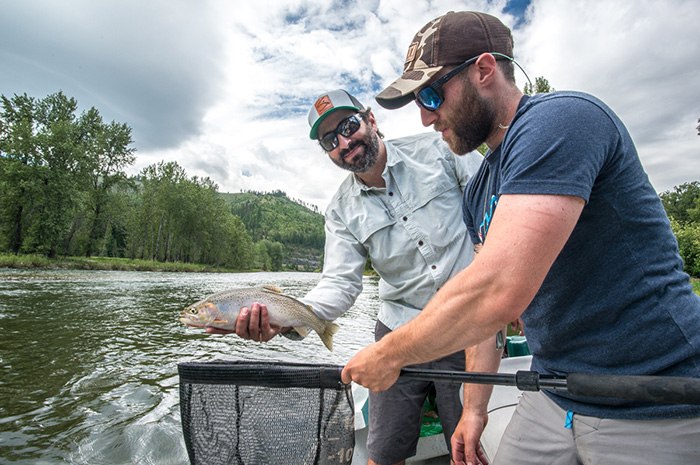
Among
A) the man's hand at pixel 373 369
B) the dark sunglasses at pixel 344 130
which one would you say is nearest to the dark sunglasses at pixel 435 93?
the man's hand at pixel 373 369

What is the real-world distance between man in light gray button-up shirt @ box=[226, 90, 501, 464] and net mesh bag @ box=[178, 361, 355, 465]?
1128 millimetres

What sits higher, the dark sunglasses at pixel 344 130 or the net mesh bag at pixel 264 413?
the dark sunglasses at pixel 344 130

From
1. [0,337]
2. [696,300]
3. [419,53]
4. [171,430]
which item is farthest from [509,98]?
[0,337]

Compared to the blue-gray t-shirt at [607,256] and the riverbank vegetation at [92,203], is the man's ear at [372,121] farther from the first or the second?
the riverbank vegetation at [92,203]

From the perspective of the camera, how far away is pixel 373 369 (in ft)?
5.21

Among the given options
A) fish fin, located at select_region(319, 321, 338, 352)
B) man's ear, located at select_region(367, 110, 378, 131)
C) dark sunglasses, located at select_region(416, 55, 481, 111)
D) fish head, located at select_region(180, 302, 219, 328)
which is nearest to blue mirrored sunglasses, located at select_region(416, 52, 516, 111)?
dark sunglasses, located at select_region(416, 55, 481, 111)

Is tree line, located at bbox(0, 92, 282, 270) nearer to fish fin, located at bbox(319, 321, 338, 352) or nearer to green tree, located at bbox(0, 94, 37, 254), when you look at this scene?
green tree, located at bbox(0, 94, 37, 254)

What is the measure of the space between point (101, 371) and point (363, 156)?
766 centimetres

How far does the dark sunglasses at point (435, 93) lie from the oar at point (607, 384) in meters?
1.18

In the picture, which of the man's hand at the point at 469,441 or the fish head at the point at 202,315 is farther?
the fish head at the point at 202,315

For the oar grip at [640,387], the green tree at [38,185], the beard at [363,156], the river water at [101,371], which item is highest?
the green tree at [38,185]

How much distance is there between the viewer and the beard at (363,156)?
338 centimetres

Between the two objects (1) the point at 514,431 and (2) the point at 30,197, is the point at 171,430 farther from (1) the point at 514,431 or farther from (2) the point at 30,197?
(2) the point at 30,197

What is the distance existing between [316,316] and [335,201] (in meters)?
1.04
